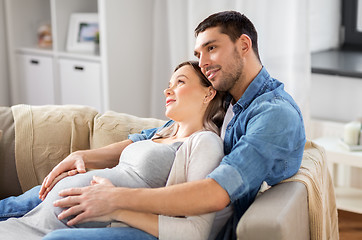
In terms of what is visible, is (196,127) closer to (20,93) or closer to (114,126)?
(114,126)

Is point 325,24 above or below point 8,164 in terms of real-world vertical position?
above

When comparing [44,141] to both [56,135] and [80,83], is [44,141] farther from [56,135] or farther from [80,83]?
[80,83]

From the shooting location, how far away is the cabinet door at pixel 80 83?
11.4 feet

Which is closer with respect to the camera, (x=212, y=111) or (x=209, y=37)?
(x=209, y=37)

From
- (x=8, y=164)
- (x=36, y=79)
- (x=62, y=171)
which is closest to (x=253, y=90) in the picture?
(x=62, y=171)

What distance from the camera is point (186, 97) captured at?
72.2 inches

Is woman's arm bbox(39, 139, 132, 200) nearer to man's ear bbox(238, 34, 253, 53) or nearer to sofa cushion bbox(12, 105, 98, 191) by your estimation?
sofa cushion bbox(12, 105, 98, 191)

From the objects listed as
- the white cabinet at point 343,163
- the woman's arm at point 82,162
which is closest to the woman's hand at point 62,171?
the woman's arm at point 82,162

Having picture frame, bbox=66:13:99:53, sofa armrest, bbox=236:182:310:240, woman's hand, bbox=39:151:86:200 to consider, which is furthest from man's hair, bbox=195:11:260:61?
picture frame, bbox=66:13:99:53

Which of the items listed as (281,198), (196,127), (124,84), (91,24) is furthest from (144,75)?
(281,198)

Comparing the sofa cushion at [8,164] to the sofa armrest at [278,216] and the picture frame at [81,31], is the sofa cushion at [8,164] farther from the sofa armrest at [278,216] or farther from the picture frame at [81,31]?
the picture frame at [81,31]

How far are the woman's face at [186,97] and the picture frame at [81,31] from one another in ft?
6.29

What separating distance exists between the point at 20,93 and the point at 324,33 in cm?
209

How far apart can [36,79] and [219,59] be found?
237 centimetres
